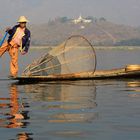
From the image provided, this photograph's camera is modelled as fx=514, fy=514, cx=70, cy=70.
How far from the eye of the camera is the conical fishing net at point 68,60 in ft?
74.3

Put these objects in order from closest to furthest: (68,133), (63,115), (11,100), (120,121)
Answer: (68,133), (120,121), (63,115), (11,100)

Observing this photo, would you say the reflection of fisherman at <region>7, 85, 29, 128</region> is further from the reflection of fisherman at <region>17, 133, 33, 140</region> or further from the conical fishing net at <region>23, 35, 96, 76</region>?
the conical fishing net at <region>23, 35, 96, 76</region>

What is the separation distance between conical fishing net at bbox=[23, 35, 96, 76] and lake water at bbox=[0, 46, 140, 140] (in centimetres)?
253

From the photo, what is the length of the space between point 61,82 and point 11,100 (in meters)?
6.53

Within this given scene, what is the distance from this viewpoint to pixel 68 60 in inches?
909

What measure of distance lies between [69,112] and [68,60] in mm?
10342

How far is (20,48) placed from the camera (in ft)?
69.5

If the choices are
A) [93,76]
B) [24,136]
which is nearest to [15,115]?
[24,136]

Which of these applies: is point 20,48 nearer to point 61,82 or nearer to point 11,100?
point 61,82

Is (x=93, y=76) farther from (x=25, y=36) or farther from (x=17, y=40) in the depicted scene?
(x=17, y=40)

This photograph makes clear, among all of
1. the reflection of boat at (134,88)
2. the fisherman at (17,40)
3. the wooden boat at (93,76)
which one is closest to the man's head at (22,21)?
the fisherman at (17,40)

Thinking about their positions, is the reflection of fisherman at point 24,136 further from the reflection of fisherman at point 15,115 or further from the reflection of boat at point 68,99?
the reflection of boat at point 68,99

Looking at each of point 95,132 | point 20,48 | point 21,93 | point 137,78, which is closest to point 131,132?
point 95,132

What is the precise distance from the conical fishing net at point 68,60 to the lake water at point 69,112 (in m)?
2.53
